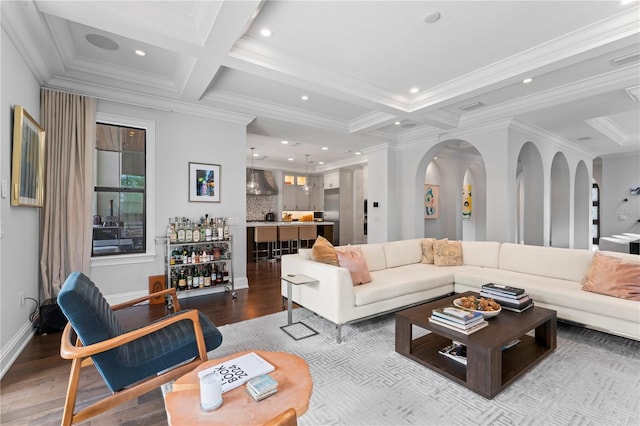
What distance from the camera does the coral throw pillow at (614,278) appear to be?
2.72 metres

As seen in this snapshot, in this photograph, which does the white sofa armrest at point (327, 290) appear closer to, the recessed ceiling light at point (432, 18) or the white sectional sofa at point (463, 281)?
the white sectional sofa at point (463, 281)

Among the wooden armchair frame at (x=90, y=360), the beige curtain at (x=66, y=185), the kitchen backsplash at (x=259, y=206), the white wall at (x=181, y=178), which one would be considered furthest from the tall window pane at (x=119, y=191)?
the kitchen backsplash at (x=259, y=206)

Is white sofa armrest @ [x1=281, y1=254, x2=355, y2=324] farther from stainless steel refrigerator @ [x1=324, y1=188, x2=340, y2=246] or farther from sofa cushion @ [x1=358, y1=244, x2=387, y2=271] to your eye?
stainless steel refrigerator @ [x1=324, y1=188, x2=340, y2=246]

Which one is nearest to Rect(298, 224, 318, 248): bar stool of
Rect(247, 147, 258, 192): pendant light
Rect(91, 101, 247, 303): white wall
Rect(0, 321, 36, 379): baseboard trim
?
Rect(247, 147, 258, 192): pendant light

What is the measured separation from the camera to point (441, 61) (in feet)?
11.4

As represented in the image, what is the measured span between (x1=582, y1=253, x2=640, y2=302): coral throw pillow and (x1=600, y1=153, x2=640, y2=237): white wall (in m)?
7.75

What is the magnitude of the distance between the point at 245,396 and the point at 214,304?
2.95 metres

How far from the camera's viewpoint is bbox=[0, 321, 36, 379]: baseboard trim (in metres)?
2.33

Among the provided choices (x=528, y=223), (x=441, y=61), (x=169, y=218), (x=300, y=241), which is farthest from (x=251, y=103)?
(x=528, y=223)

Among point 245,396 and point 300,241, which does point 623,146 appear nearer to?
point 300,241

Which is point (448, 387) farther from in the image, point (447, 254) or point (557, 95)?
point (557, 95)

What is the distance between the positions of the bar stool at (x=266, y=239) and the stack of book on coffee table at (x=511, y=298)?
18.1 ft

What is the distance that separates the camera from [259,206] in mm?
10062

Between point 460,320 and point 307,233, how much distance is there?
6345mm
